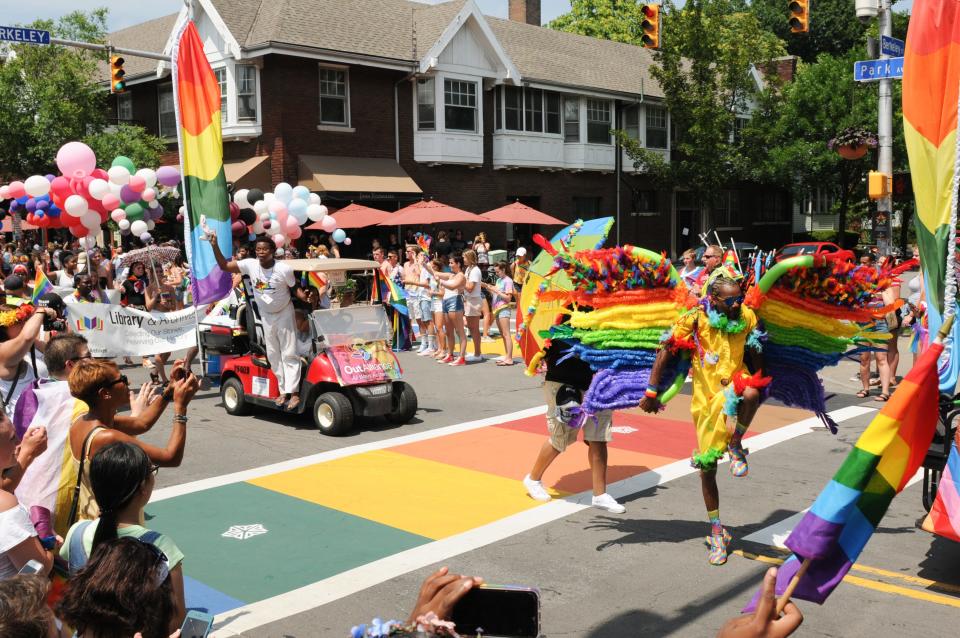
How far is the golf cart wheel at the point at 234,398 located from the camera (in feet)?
36.7

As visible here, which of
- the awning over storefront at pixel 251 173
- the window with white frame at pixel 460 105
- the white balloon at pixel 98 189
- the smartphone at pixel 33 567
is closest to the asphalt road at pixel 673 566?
the smartphone at pixel 33 567

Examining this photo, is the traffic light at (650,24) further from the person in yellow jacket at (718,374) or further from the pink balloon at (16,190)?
the person in yellow jacket at (718,374)

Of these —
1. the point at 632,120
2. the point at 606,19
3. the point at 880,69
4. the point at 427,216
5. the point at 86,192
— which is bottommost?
the point at 427,216

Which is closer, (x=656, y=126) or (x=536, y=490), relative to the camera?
(x=536, y=490)

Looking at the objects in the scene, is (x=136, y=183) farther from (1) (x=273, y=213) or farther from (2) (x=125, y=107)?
(2) (x=125, y=107)

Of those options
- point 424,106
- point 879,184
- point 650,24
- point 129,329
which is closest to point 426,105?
point 424,106

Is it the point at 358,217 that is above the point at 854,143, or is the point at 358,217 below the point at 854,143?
below

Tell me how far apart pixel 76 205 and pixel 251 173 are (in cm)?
1284

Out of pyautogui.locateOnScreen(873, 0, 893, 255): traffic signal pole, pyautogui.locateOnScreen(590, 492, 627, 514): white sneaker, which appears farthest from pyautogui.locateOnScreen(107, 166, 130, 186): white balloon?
pyautogui.locateOnScreen(873, 0, 893, 255): traffic signal pole

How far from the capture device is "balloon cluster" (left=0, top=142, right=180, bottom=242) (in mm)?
13578

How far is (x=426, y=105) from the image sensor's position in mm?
29609

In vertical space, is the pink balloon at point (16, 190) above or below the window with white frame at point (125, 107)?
below

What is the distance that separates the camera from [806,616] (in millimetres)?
5430

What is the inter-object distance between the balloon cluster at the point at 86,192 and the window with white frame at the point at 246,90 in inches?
487
